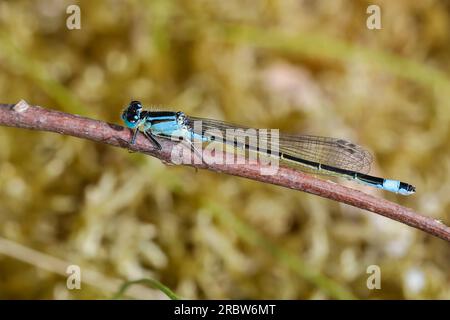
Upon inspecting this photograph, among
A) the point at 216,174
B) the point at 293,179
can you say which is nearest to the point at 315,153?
the point at 216,174

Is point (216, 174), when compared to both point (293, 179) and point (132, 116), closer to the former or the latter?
point (132, 116)

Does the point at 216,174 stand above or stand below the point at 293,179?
above

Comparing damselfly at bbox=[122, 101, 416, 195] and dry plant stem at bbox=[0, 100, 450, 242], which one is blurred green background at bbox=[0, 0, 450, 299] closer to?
damselfly at bbox=[122, 101, 416, 195]

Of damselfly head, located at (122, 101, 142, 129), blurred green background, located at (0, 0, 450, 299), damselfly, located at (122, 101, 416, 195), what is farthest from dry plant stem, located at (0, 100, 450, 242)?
blurred green background, located at (0, 0, 450, 299)

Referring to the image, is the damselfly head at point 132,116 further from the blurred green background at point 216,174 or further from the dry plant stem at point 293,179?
the blurred green background at point 216,174

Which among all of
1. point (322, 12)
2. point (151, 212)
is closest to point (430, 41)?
point (322, 12)

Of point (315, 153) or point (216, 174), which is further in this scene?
point (216, 174)

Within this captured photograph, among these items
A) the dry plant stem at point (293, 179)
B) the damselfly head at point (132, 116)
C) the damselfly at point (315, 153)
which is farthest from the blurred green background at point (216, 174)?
the dry plant stem at point (293, 179)
